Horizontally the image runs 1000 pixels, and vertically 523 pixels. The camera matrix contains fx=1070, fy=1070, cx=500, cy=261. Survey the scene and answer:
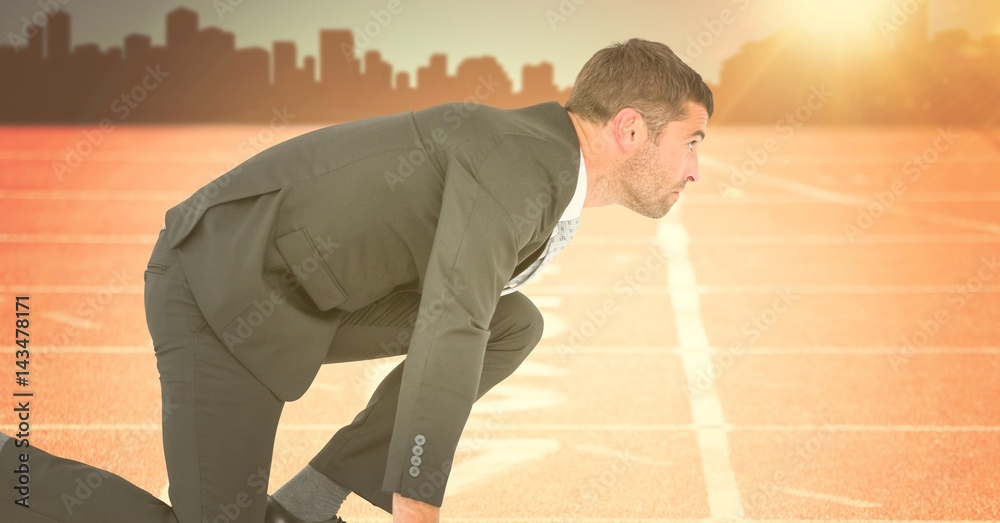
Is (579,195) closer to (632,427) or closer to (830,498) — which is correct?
(830,498)

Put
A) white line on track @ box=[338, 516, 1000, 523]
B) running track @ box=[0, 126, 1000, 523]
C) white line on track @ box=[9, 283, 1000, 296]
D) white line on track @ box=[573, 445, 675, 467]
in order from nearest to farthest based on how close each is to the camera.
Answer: white line on track @ box=[338, 516, 1000, 523] → running track @ box=[0, 126, 1000, 523] → white line on track @ box=[573, 445, 675, 467] → white line on track @ box=[9, 283, 1000, 296]

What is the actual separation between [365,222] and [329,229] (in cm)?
7

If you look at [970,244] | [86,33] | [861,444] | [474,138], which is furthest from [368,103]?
[474,138]

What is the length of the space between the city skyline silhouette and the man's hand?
1514 centimetres

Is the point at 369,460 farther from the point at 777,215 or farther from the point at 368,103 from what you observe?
the point at 368,103

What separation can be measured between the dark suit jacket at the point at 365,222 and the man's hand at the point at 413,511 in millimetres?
145

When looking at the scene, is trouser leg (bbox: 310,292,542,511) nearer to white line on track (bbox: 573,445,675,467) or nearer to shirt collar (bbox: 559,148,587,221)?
shirt collar (bbox: 559,148,587,221)

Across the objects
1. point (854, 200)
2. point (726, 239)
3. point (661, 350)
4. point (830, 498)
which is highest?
point (830, 498)

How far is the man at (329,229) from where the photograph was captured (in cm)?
187

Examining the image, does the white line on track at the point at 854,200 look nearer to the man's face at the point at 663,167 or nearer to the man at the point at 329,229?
the man's face at the point at 663,167

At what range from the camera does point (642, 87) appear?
1916 mm

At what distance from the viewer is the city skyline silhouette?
57.3ft

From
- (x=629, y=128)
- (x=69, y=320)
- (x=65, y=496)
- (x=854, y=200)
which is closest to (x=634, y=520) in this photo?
(x=629, y=128)

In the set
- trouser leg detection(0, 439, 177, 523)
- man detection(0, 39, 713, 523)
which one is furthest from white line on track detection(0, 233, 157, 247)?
man detection(0, 39, 713, 523)
